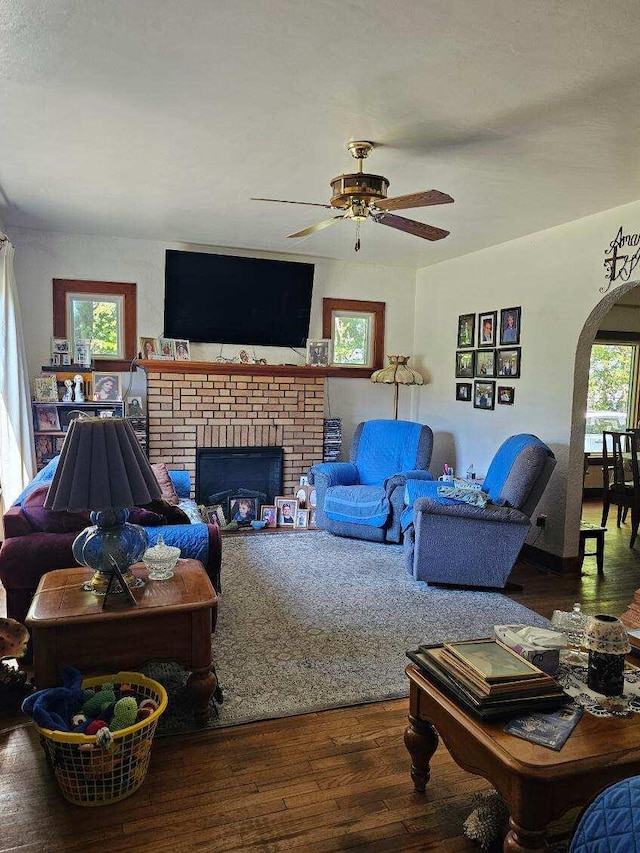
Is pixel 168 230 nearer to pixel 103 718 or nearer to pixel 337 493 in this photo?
pixel 337 493

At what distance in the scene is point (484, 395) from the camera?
5383 millimetres

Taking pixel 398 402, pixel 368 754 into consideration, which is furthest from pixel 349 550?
pixel 368 754

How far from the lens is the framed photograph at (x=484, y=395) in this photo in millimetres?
5270

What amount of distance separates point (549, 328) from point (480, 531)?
1.71m

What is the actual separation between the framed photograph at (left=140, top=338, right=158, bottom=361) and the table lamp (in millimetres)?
3270

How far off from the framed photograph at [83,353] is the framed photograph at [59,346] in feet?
0.26

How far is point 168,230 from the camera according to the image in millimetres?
5043

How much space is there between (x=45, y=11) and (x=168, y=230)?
10.3ft

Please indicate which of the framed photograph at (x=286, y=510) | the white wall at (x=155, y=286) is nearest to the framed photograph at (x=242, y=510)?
the framed photograph at (x=286, y=510)

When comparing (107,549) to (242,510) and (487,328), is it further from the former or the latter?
(487,328)

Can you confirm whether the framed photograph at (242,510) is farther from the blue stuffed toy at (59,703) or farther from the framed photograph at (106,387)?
the blue stuffed toy at (59,703)

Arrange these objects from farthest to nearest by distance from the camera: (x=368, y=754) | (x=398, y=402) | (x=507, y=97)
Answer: (x=398, y=402), (x=507, y=97), (x=368, y=754)

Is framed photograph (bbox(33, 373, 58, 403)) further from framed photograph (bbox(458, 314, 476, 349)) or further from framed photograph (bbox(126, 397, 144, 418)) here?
framed photograph (bbox(458, 314, 476, 349))

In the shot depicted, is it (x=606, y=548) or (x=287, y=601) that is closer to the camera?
(x=287, y=601)
